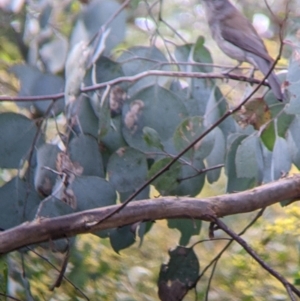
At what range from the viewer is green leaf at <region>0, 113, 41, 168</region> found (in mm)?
1628

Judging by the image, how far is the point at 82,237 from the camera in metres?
2.25

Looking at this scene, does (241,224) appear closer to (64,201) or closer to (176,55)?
(176,55)

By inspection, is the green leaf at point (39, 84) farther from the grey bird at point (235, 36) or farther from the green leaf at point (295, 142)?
the grey bird at point (235, 36)

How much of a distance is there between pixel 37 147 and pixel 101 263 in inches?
27.4

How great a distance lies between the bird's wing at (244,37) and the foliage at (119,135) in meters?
0.31

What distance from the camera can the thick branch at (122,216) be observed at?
127 centimetres

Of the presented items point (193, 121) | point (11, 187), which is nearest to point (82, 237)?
point (11, 187)

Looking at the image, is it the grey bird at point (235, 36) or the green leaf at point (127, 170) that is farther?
the grey bird at point (235, 36)

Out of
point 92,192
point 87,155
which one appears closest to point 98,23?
point 87,155

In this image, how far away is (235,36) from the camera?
228 cm

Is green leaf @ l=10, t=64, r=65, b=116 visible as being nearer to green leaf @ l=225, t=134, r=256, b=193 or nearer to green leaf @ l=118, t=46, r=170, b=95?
green leaf @ l=118, t=46, r=170, b=95

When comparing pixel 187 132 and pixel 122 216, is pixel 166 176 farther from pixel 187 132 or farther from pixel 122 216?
pixel 122 216

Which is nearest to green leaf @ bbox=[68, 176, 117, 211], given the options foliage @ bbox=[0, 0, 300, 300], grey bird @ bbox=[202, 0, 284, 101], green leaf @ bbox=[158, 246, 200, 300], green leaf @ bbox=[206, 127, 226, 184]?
foliage @ bbox=[0, 0, 300, 300]

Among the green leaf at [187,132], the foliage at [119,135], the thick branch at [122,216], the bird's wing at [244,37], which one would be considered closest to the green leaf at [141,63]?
the foliage at [119,135]
